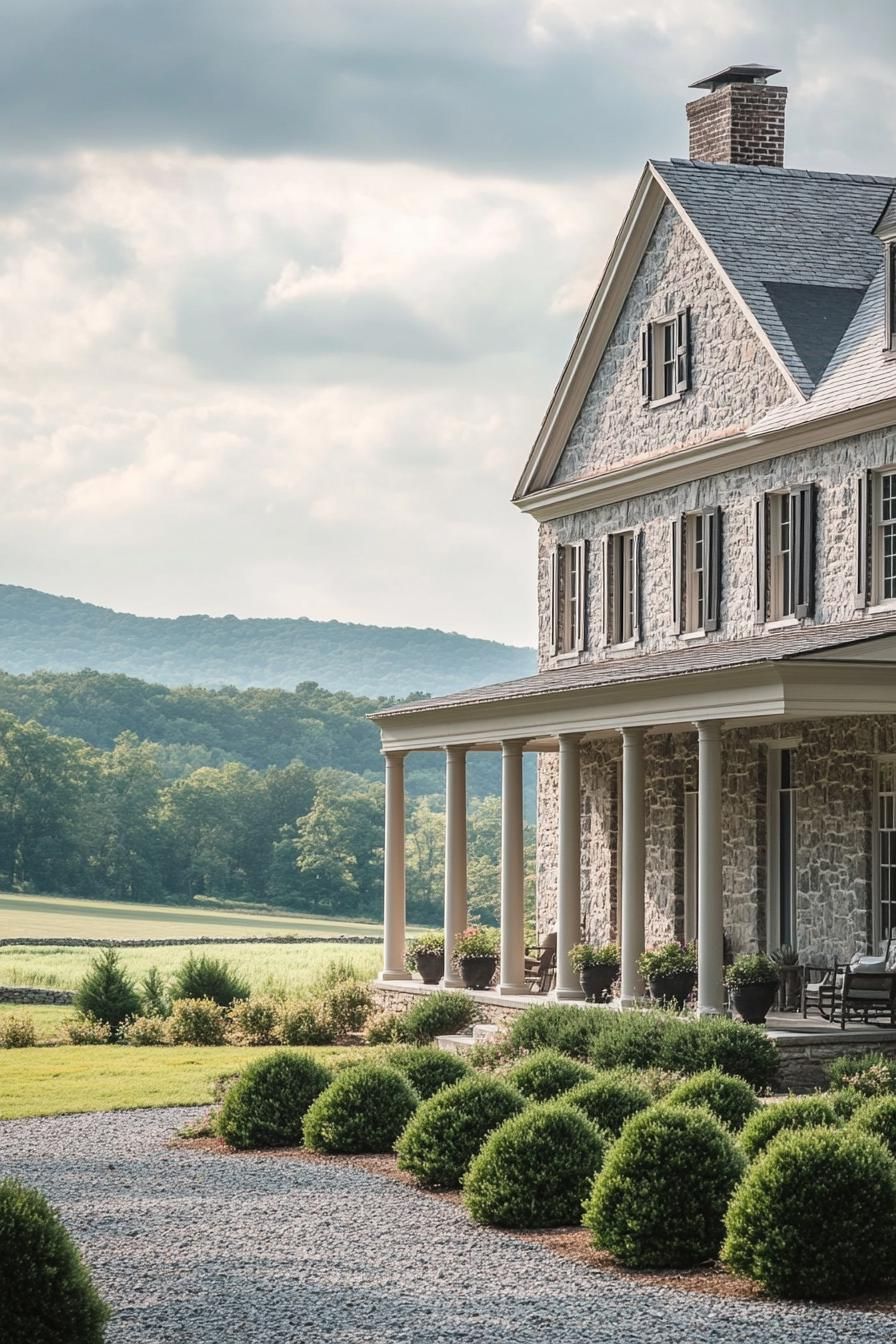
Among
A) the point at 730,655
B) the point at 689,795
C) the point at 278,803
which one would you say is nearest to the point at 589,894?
the point at 689,795

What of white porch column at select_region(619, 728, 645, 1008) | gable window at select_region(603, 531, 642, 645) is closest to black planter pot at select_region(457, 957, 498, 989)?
white porch column at select_region(619, 728, 645, 1008)

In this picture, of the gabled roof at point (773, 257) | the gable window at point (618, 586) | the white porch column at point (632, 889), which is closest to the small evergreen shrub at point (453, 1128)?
the white porch column at point (632, 889)

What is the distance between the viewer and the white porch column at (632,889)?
21.8 m

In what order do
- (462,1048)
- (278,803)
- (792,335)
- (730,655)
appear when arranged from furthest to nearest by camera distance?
(278,803)
(792,335)
(462,1048)
(730,655)

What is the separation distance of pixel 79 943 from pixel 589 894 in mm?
34047

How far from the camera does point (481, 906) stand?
87812 millimetres

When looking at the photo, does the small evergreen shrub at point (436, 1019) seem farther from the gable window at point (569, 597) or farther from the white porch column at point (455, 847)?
the gable window at point (569, 597)

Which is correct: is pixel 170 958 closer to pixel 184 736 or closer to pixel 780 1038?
pixel 780 1038

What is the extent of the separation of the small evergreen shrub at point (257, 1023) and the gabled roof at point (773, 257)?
367 inches

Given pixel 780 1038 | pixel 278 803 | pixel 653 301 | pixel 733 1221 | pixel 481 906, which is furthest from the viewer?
pixel 278 803

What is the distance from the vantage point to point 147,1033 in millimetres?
27141

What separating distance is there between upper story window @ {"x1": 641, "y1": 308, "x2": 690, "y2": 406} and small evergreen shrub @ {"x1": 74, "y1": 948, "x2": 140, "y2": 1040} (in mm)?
11231

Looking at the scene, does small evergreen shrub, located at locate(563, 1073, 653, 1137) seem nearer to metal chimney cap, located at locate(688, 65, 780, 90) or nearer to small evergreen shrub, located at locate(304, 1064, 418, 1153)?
small evergreen shrub, located at locate(304, 1064, 418, 1153)

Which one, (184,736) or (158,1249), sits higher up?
(184,736)
